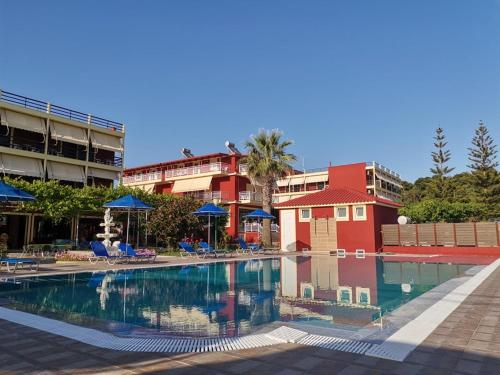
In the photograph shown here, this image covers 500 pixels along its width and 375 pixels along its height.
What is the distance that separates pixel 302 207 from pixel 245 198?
33.3ft

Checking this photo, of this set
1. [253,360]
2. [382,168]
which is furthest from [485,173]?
[253,360]

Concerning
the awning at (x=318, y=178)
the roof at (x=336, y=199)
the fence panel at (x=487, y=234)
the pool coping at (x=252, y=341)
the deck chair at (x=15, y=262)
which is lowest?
the pool coping at (x=252, y=341)

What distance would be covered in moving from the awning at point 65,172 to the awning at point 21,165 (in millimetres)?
921

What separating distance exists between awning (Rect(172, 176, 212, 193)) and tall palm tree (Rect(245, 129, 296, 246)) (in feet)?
31.4

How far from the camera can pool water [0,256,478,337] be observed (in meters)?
6.63

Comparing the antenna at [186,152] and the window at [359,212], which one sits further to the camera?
the antenna at [186,152]

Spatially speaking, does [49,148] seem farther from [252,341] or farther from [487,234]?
[487,234]

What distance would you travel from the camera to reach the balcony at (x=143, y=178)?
149 feet

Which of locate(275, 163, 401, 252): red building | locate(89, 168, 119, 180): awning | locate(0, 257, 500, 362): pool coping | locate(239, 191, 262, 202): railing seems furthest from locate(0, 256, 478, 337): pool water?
locate(89, 168, 119, 180): awning

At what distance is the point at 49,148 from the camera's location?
34.9m

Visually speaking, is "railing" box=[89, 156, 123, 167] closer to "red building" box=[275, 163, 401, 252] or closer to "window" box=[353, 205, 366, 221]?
"red building" box=[275, 163, 401, 252]

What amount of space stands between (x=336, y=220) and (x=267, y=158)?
770 centimetres

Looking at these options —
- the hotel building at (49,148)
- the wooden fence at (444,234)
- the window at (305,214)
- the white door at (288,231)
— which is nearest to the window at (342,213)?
the window at (305,214)

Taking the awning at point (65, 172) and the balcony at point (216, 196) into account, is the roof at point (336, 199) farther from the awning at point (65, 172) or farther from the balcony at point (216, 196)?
the awning at point (65, 172)
